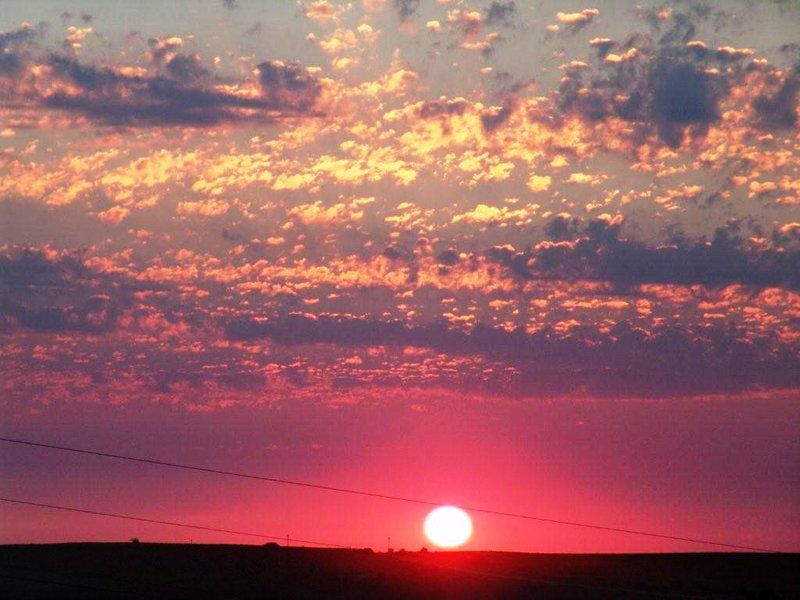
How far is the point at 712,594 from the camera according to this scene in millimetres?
57938

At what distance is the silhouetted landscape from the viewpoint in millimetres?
58438

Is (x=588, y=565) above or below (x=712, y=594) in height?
above

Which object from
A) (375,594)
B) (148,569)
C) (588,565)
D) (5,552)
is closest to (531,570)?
(588,565)

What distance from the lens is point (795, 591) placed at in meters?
58.4

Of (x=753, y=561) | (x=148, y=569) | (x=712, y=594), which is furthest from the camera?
(x=753, y=561)

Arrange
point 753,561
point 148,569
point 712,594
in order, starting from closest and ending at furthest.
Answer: point 712,594 → point 148,569 → point 753,561

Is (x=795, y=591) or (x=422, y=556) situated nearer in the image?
(x=795, y=591)

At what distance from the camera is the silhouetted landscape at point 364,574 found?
58.4 m

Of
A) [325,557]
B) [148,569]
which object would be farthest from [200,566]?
[325,557]

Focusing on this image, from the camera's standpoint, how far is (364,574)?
62.0 metres

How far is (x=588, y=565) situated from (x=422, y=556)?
8.96m

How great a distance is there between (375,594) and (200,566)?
1131cm

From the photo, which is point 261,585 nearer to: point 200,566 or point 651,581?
point 200,566

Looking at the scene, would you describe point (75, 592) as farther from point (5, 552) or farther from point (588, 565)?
point (588, 565)
